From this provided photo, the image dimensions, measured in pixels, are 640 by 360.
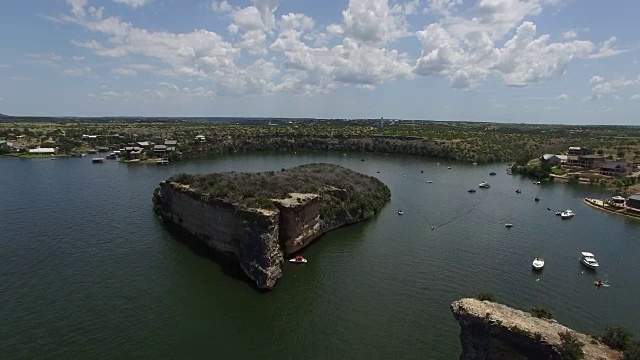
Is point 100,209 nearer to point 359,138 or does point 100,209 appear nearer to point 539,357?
point 539,357

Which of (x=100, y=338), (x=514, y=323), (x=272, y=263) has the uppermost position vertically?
(x=514, y=323)

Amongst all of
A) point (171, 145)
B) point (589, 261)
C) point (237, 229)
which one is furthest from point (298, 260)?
point (171, 145)

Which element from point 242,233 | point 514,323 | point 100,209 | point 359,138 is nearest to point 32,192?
point 100,209

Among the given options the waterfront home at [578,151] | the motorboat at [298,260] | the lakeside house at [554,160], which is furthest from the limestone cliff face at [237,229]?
the waterfront home at [578,151]

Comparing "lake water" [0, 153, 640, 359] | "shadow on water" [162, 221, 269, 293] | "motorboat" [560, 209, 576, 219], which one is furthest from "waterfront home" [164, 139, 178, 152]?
"motorboat" [560, 209, 576, 219]

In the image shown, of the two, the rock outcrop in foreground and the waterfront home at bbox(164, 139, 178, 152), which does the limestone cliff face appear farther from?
the waterfront home at bbox(164, 139, 178, 152)

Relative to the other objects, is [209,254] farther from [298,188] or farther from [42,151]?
[42,151]

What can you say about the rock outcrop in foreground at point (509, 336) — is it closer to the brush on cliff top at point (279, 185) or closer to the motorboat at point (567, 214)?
the brush on cliff top at point (279, 185)
